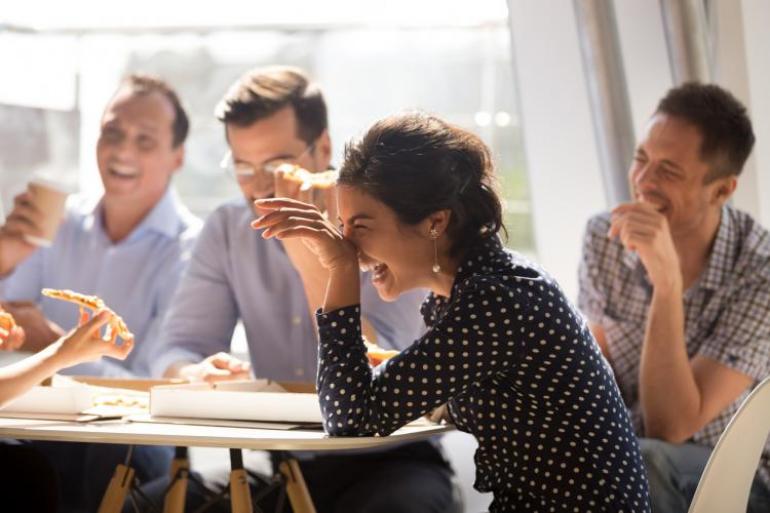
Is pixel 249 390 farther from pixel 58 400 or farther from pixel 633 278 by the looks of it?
pixel 633 278

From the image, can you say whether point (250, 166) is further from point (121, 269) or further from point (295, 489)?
point (295, 489)

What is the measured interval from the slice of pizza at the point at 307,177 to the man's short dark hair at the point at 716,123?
3.04ft

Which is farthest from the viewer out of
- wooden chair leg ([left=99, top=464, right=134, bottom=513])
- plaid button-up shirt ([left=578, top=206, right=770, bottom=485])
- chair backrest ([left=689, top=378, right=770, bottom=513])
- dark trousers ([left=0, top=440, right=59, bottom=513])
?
plaid button-up shirt ([left=578, top=206, right=770, bottom=485])

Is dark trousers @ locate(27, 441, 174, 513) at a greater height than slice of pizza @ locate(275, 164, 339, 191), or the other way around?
slice of pizza @ locate(275, 164, 339, 191)

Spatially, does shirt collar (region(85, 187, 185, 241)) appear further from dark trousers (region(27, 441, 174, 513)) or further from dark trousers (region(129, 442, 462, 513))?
dark trousers (region(129, 442, 462, 513))

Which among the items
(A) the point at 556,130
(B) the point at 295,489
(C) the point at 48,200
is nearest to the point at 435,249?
(B) the point at 295,489

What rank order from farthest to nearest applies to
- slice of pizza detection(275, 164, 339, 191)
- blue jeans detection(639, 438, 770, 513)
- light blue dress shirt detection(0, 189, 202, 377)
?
1. light blue dress shirt detection(0, 189, 202, 377)
2. slice of pizza detection(275, 164, 339, 191)
3. blue jeans detection(639, 438, 770, 513)

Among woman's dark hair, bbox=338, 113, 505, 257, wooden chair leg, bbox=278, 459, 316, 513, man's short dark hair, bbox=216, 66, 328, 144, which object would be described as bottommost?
wooden chair leg, bbox=278, 459, 316, 513

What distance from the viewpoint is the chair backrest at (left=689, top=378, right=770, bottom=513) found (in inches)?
68.5

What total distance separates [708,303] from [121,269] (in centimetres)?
191

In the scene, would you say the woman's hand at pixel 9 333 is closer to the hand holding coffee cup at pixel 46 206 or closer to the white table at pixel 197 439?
the white table at pixel 197 439

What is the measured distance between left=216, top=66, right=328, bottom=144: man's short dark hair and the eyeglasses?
0.08 meters

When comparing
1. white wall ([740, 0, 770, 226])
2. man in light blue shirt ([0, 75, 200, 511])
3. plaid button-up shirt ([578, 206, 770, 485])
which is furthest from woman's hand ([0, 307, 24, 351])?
white wall ([740, 0, 770, 226])

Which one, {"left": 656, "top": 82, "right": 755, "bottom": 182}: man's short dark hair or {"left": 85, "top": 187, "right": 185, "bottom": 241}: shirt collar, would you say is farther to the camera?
{"left": 85, "top": 187, "right": 185, "bottom": 241}: shirt collar
